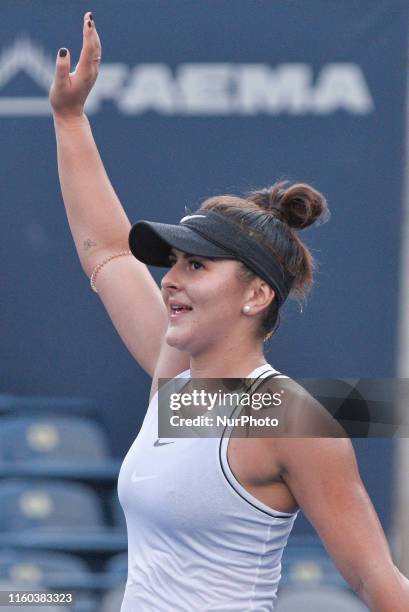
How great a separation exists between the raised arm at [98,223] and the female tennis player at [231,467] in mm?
28

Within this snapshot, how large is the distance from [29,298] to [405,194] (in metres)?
1.16

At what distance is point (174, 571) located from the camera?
1.57 m

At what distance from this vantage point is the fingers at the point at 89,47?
1831 millimetres

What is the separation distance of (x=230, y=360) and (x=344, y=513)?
0.29 meters

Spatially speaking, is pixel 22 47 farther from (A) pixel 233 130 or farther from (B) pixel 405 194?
(B) pixel 405 194

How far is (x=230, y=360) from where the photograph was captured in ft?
5.41

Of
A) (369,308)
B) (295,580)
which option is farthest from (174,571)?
(369,308)

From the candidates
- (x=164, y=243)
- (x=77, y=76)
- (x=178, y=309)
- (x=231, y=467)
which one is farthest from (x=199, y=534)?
(x=77, y=76)

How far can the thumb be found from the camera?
1837 mm

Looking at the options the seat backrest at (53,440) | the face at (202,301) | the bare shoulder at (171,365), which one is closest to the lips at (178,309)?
the face at (202,301)

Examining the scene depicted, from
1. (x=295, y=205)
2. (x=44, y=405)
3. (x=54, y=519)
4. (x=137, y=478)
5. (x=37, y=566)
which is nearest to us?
(x=137, y=478)

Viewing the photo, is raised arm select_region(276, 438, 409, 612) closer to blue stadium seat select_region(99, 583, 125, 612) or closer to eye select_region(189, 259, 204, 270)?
eye select_region(189, 259, 204, 270)

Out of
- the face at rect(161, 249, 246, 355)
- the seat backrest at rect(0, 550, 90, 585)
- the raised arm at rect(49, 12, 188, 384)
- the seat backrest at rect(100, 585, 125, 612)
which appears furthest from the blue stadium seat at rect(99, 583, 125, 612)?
the face at rect(161, 249, 246, 355)

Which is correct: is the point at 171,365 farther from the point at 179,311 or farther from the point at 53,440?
the point at 53,440
